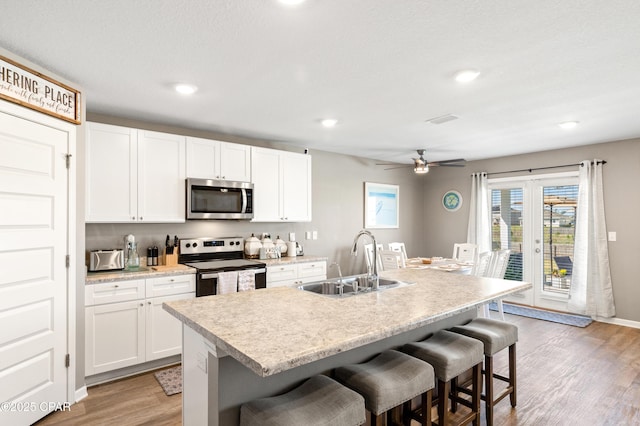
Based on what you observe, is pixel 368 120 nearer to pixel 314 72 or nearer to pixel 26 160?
pixel 314 72

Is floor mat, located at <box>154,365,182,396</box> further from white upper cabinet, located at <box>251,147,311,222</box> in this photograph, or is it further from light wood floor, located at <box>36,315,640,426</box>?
white upper cabinet, located at <box>251,147,311,222</box>

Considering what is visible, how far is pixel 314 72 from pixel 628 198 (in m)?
4.60

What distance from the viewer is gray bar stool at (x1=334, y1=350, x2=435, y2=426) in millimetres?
1637

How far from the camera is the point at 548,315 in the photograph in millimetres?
5047

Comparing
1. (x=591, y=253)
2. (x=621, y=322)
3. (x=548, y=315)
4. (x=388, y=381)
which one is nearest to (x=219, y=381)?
(x=388, y=381)

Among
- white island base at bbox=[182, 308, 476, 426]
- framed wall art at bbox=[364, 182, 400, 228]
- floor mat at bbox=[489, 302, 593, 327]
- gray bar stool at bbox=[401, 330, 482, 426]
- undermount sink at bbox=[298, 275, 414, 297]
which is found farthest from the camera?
framed wall art at bbox=[364, 182, 400, 228]

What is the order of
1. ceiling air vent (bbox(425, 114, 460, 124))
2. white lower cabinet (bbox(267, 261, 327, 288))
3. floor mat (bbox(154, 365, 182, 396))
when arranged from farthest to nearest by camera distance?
1. white lower cabinet (bbox(267, 261, 327, 288))
2. ceiling air vent (bbox(425, 114, 460, 124))
3. floor mat (bbox(154, 365, 182, 396))

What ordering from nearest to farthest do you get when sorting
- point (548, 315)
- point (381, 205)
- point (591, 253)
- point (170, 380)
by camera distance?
point (170, 380), point (591, 253), point (548, 315), point (381, 205)

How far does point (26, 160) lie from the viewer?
2.34 metres

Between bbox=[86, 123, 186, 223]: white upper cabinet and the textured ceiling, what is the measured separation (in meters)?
0.27

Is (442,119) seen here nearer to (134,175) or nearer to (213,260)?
(213,260)

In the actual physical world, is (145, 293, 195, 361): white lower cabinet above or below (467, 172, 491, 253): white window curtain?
below

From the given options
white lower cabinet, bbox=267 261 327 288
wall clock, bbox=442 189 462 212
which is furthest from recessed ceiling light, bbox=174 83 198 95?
wall clock, bbox=442 189 462 212

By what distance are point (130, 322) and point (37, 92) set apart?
6.24 feet
